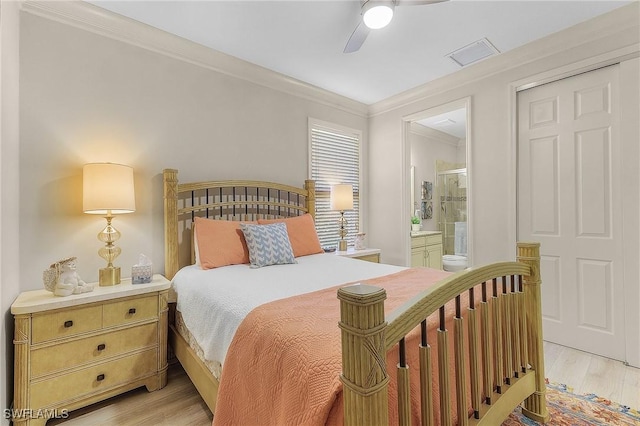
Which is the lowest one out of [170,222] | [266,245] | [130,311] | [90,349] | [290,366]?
[90,349]

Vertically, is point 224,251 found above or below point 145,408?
above

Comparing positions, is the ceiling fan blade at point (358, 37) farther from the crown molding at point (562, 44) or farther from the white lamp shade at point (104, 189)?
the white lamp shade at point (104, 189)

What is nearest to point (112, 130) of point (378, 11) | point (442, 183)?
point (378, 11)

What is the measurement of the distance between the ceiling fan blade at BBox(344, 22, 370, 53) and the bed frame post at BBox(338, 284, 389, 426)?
79.6 inches

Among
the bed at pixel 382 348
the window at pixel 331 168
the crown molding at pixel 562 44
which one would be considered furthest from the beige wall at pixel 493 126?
the bed at pixel 382 348

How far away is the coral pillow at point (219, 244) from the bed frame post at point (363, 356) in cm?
179

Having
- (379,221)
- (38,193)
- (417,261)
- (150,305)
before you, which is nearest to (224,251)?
(150,305)

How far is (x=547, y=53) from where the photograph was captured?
264 centimetres

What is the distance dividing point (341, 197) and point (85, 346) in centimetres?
263

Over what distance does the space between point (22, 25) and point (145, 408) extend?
2.68 m

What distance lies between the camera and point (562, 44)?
255 cm

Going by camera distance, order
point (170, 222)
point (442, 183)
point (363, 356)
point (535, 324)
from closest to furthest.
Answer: point (363, 356) < point (535, 324) < point (170, 222) < point (442, 183)

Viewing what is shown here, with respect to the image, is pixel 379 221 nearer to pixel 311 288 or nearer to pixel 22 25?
pixel 311 288

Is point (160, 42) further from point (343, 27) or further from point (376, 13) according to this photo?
point (376, 13)
